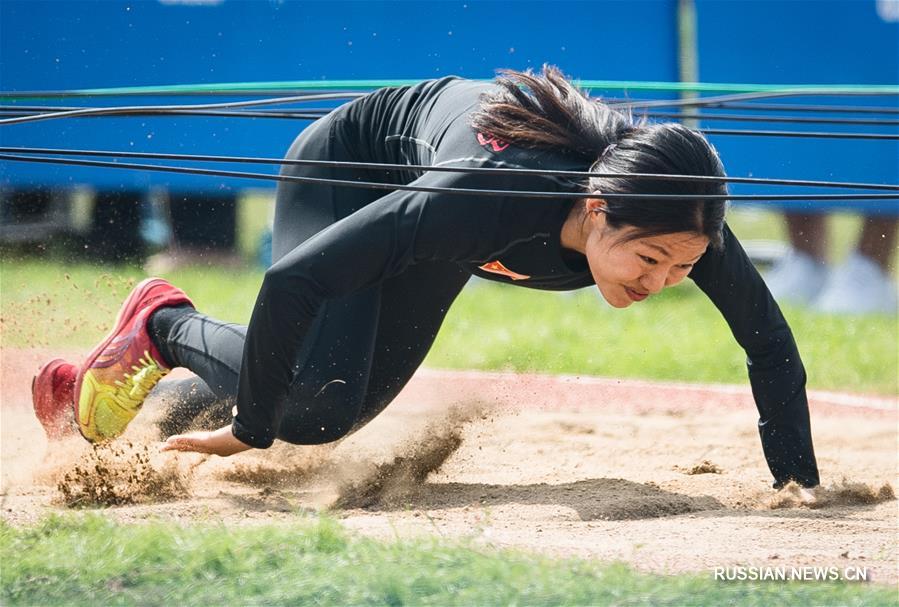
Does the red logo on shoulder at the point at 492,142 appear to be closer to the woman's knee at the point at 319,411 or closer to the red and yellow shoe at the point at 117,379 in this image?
the woman's knee at the point at 319,411

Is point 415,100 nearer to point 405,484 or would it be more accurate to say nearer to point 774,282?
point 405,484

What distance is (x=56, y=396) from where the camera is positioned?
12.3 feet

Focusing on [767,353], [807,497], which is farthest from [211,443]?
[807,497]

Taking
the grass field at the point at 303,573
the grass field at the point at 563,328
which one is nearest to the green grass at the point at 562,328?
the grass field at the point at 563,328

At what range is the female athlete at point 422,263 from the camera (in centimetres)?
276

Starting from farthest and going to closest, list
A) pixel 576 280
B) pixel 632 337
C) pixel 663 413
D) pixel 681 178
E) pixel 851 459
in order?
pixel 632 337, pixel 663 413, pixel 851 459, pixel 576 280, pixel 681 178

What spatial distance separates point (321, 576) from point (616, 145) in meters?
1.20

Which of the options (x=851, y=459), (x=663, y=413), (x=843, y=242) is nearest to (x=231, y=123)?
(x=663, y=413)

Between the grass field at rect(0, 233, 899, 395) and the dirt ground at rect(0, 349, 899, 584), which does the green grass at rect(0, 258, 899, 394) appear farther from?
the dirt ground at rect(0, 349, 899, 584)

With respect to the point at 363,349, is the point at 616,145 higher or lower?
higher

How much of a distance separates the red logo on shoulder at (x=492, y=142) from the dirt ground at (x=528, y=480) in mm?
924

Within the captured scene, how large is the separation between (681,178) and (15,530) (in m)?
1.75

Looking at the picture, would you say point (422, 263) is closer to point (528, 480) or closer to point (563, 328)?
point (528, 480)

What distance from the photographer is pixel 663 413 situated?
5.32 m
